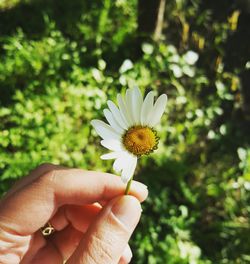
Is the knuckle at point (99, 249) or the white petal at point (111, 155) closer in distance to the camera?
the white petal at point (111, 155)

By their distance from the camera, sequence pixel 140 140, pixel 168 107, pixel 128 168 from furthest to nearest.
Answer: pixel 168 107, pixel 140 140, pixel 128 168

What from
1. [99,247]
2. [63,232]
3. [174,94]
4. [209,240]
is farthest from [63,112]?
[99,247]

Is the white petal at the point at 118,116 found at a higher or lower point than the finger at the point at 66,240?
higher

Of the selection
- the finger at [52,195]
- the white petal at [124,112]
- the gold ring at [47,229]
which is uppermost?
the white petal at [124,112]

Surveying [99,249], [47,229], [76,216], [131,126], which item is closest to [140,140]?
[131,126]

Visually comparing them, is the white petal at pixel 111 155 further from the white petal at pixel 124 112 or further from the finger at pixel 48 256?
the finger at pixel 48 256

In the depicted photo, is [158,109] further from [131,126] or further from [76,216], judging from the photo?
[76,216]

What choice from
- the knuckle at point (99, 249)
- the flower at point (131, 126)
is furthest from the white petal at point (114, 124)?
the knuckle at point (99, 249)
